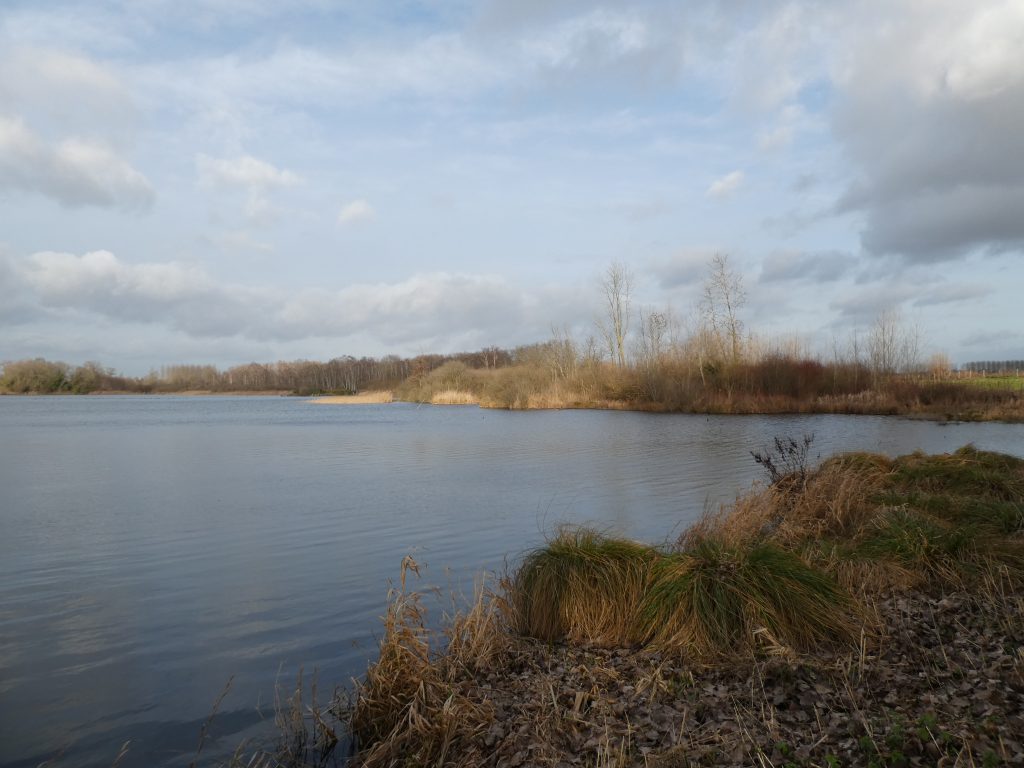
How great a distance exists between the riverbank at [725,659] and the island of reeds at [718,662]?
0.05ft

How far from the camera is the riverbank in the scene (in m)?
4.04

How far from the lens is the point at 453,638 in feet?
18.4

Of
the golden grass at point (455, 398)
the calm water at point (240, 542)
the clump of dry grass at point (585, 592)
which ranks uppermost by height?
the golden grass at point (455, 398)

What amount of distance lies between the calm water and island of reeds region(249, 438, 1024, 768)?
4.07 feet

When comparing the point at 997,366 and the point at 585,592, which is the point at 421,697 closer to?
the point at 585,592

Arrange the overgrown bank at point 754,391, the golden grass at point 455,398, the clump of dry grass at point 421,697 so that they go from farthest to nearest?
the golden grass at point 455,398 < the overgrown bank at point 754,391 < the clump of dry grass at point 421,697

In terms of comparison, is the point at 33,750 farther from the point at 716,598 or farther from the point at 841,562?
the point at 841,562

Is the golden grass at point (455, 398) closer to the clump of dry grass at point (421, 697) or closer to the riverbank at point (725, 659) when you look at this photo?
the riverbank at point (725, 659)

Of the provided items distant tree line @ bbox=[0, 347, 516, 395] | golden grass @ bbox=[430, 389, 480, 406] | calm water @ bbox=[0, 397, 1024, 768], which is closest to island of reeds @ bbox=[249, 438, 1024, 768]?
calm water @ bbox=[0, 397, 1024, 768]

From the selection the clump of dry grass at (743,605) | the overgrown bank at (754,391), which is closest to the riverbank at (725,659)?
the clump of dry grass at (743,605)

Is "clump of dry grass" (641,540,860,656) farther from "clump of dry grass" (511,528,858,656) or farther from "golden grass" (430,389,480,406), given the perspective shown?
"golden grass" (430,389,480,406)

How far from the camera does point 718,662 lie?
525 centimetres

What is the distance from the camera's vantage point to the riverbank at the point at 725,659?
4039 millimetres

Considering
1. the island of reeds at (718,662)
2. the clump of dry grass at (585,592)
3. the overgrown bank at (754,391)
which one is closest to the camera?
the island of reeds at (718,662)
